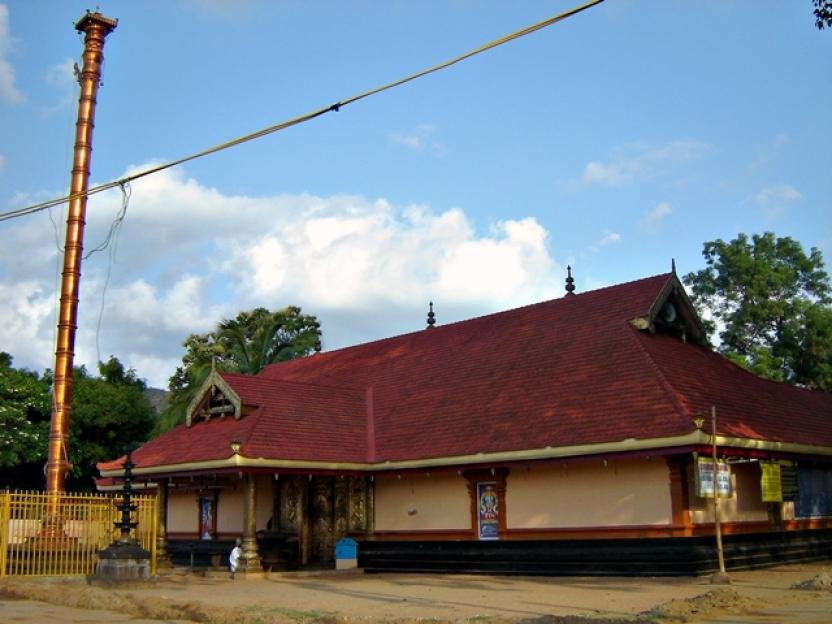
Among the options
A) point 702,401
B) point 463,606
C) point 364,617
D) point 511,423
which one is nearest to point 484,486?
point 511,423

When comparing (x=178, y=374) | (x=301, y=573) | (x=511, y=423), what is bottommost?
(x=301, y=573)

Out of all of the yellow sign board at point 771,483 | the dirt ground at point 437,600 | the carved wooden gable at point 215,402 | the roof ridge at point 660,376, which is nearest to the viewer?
the dirt ground at point 437,600

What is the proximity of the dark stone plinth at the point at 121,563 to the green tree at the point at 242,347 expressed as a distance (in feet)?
57.9

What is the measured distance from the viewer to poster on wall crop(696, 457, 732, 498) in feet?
54.0

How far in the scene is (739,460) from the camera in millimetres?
18141

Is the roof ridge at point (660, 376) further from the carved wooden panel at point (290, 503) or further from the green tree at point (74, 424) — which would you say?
the green tree at point (74, 424)

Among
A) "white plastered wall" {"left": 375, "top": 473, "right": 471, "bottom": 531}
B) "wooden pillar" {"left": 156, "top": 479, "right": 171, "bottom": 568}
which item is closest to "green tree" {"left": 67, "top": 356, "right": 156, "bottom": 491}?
"wooden pillar" {"left": 156, "top": 479, "right": 171, "bottom": 568}

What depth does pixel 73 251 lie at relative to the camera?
86.5 feet

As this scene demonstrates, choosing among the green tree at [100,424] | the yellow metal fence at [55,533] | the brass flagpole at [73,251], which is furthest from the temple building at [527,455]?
the green tree at [100,424]

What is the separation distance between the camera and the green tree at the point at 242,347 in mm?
37938

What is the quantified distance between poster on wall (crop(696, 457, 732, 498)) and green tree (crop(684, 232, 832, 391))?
61.9 ft

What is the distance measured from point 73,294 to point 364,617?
17199 millimetres

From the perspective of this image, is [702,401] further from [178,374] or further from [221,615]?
[178,374]

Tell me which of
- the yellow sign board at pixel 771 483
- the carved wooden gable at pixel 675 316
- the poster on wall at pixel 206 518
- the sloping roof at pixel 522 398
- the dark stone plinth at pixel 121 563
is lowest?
the dark stone plinth at pixel 121 563
